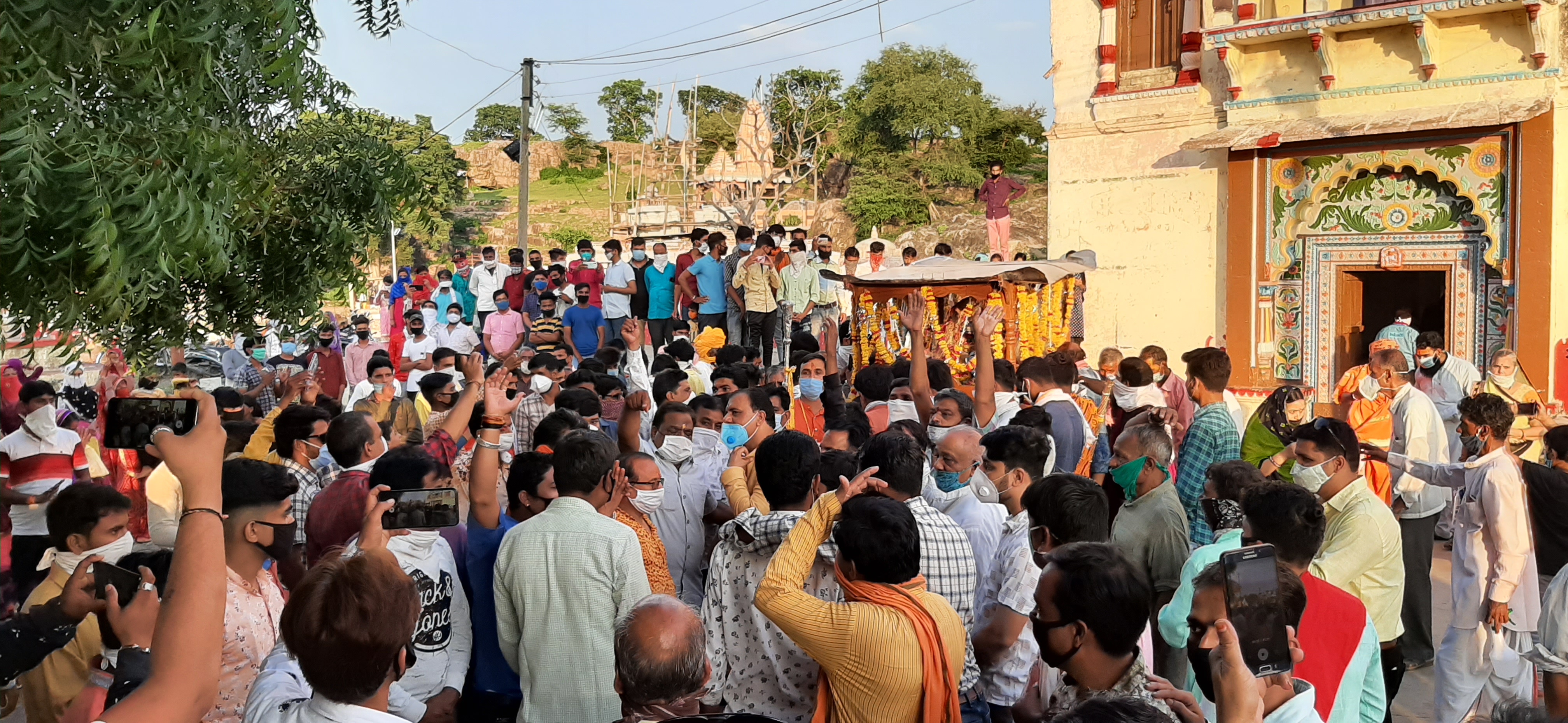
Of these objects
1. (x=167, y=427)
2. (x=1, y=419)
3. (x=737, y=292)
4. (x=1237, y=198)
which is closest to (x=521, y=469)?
(x=167, y=427)

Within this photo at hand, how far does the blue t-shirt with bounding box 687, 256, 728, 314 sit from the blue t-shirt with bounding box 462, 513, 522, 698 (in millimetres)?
10069

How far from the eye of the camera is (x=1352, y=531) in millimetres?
4918

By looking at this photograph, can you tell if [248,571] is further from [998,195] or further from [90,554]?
[998,195]

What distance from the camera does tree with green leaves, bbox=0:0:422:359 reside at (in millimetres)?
3332

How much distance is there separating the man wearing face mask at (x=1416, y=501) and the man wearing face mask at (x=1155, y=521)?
2.27 m

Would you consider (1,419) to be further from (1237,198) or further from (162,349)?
(1237,198)

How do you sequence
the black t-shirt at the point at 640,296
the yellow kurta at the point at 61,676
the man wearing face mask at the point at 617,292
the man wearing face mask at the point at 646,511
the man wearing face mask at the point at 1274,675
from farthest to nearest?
the black t-shirt at the point at 640,296 < the man wearing face mask at the point at 617,292 < the man wearing face mask at the point at 646,511 < the yellow kurta at the point at 61,676 < the man wearing face mask at the point at 1274,675

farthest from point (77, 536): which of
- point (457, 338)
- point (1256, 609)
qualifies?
point (457, 338)

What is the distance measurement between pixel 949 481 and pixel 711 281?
387 inches

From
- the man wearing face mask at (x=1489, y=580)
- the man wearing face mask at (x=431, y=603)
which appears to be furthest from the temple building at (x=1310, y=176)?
the man wearing face mask at (x=431, y=603)

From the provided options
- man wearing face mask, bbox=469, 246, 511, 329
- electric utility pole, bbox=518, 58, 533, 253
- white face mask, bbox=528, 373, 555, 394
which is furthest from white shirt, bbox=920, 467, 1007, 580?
electric utility pole, bbox=518, 58, 533, 253

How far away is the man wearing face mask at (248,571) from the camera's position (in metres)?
3.58

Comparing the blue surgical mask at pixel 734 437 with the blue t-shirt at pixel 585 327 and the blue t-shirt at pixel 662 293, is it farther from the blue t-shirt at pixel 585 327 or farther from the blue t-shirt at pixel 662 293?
the blue t-shirt at pixel 662 293

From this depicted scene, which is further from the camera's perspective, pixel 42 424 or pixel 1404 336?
pixel 1404 336
